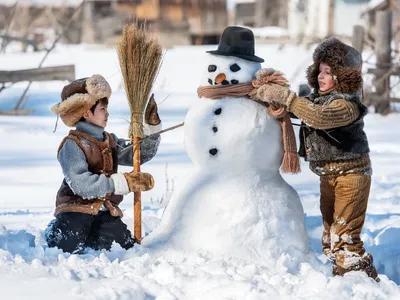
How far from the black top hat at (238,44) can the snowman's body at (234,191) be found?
0.15 feet

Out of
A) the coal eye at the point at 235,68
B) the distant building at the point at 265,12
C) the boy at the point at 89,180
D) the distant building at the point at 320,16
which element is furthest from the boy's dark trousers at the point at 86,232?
the distant building at the point at 265,12

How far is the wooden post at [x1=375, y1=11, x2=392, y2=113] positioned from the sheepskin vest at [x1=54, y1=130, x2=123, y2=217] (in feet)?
23.2

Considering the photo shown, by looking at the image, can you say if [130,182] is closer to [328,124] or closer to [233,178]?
[233,178]

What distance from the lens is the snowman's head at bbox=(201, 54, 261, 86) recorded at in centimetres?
392

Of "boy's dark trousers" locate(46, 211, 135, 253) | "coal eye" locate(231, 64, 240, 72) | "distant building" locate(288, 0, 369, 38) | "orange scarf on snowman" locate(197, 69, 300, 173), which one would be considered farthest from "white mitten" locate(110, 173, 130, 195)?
"distant building" locate(288, 0, 369, 38)

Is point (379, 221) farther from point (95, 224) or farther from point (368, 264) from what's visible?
point (95, 224)

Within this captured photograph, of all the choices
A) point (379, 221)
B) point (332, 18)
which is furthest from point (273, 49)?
point (379, 221)

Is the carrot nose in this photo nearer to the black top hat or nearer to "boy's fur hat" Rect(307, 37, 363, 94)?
the black top hat

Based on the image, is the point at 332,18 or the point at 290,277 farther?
the point at 332,18

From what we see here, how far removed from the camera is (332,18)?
89.2 ft

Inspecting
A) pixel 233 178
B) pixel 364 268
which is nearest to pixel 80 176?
pixel 233 178

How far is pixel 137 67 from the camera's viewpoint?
3.89m

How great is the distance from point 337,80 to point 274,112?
1.32ft

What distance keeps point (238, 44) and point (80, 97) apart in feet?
2.96
